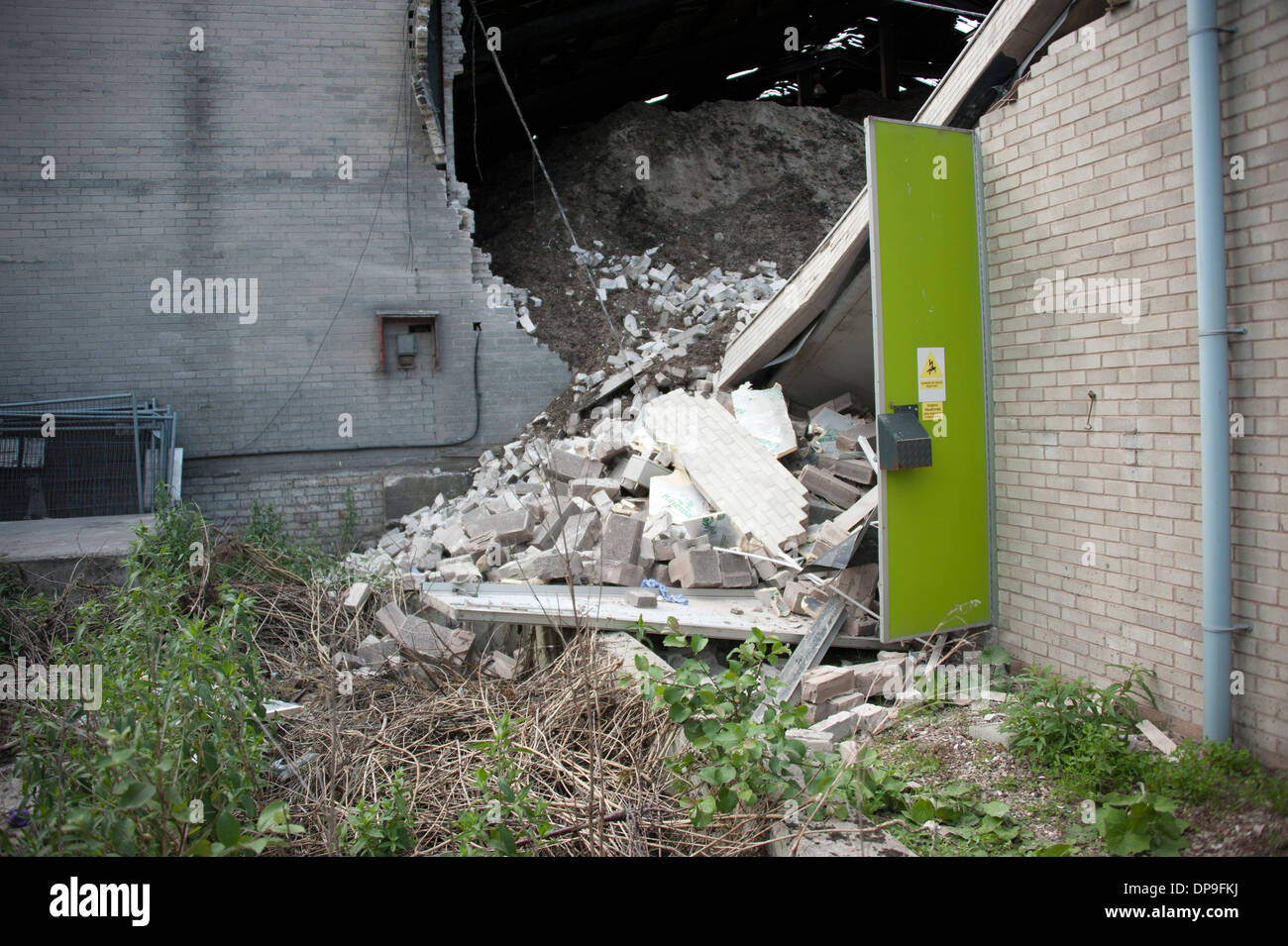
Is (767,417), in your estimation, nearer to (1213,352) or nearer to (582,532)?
(582,532)

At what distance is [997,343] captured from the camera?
5043 millimetres

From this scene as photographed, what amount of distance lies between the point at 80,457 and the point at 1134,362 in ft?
32.5

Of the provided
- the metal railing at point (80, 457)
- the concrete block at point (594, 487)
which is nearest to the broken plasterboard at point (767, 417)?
the concrete block at point (594, 487)

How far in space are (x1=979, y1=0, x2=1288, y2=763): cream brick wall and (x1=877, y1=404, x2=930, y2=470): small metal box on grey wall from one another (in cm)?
68

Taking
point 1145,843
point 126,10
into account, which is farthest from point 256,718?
point 126,10

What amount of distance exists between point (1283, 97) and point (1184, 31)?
662 millimetres

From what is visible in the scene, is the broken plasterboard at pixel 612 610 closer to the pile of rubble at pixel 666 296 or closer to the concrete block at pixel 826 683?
the concrete block at pixel 826 683

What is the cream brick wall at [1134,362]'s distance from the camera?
3.53 metres

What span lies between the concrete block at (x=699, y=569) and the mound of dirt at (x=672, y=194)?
5.31m

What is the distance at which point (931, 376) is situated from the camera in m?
4.89

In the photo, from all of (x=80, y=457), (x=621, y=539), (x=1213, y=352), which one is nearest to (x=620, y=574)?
(x=621, y=539)

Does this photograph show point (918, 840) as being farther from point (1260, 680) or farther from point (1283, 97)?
point (1283, 97)

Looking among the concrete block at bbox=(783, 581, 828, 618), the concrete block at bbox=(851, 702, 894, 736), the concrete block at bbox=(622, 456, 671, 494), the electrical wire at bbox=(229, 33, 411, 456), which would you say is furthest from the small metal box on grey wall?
the electrical wire at bbox=(229, 33, 411, 456)

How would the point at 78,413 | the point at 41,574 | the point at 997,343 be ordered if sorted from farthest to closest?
the point at 78,413 < the point at 41,574 < the point at 997,343
